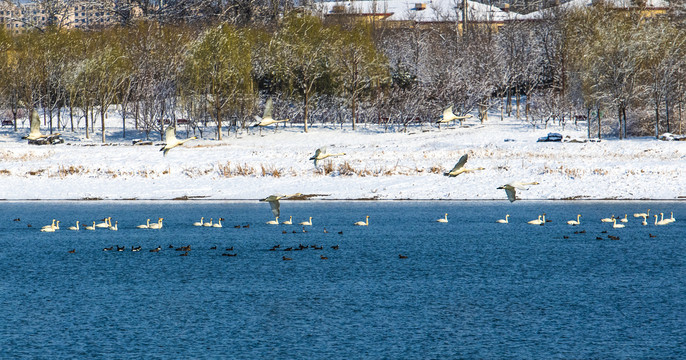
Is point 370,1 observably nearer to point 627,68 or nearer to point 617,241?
point 627,68

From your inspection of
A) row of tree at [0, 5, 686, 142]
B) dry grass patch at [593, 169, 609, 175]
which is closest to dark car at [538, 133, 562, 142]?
row of tree at [0, 5, 686, 142]

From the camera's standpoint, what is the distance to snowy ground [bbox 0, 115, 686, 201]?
171 ft

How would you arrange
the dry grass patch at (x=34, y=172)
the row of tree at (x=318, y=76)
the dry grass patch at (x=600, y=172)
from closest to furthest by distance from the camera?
the dry grass patch at (x=600, y=172) → the dry grass patch at (x=34, y=172) → the row of tree at (x=318, y=76)

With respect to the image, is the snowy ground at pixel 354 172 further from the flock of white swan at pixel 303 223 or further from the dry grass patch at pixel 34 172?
the flock of white swan at pixel 303 223

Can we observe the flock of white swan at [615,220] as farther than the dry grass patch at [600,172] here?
No

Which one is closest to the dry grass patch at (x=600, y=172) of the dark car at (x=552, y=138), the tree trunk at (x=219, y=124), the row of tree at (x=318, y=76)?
the dark car at (x=552, y=138)

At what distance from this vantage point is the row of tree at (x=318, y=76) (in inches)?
3369

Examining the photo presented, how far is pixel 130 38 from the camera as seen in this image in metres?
110

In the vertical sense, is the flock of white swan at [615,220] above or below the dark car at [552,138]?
below

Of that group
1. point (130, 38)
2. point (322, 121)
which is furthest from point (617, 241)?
point (130, 38)

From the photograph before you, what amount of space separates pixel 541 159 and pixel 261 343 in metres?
41.8

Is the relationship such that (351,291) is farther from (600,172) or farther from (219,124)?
(219,124)

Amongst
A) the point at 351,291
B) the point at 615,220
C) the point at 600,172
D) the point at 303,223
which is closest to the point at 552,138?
the point at 600,172

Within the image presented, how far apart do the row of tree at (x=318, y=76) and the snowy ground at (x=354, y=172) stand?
1296 centimetres
